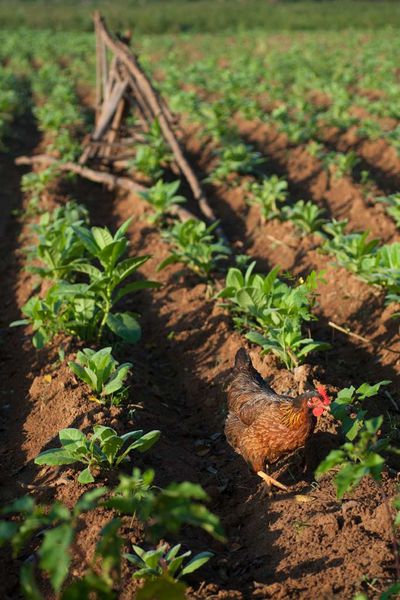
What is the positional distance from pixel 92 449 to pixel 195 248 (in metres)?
2.94

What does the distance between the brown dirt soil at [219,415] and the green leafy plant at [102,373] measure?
0.12m

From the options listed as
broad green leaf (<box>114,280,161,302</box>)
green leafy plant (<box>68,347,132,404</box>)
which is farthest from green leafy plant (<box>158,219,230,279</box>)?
green leafy plant (<box>68,347,132,404</box>)

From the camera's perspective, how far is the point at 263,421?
12.0 feet

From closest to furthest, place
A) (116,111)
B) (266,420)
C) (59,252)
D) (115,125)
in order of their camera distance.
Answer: (266,420), (59,252), (115,125), (116,111)

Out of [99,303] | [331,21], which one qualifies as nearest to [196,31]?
[331,21]

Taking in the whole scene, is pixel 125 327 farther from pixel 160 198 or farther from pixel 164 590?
pixel 160 198

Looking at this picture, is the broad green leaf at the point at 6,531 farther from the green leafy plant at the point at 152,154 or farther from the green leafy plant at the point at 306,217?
the green leafy plant at the point at 152,154

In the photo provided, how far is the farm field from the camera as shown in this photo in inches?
117

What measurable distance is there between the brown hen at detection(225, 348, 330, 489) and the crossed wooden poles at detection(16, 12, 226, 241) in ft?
16.2

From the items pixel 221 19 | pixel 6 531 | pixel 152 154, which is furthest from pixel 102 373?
pixel 221 19

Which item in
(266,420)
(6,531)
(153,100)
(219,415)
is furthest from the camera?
(153,100)

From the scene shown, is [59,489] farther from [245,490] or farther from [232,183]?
[232,183]

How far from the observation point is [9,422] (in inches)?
178

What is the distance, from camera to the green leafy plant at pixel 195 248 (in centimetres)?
611
